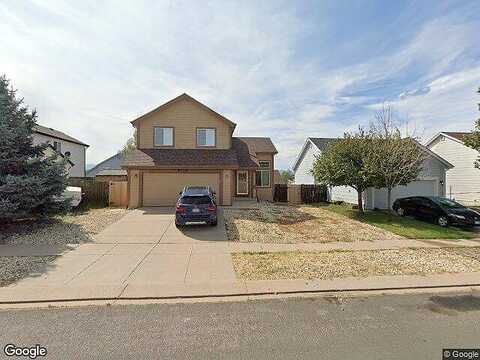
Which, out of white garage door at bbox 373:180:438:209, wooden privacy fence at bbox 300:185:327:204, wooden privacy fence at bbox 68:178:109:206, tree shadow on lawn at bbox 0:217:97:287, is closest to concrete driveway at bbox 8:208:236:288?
tree shadow on lawn at bbox 0:217:97:287

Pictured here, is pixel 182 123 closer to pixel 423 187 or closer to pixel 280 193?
pixel 280 193

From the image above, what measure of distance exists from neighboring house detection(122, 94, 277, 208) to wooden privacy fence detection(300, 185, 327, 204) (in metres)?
5.78

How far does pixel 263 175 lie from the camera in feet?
83.0

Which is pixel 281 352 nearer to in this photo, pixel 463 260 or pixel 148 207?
pixel 463 260

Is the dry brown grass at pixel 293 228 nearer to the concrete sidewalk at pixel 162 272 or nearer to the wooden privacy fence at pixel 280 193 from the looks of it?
the concrete sidewalk at pixel 162 272

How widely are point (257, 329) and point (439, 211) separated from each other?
14064mm

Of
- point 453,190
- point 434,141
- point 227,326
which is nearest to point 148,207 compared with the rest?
point 227,326

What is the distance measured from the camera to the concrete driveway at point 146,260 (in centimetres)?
664

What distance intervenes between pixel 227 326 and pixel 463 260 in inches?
319

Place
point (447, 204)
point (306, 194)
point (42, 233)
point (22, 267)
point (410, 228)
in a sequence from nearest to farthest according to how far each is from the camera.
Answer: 1. point (22, 267)
2. point (42, 233)
3. point (410, 228)
4. point (447, 204)
5. point (306, 194)

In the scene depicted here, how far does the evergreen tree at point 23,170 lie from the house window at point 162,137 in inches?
300

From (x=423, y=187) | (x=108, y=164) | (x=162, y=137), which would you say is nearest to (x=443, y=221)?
(x=423, y=187)

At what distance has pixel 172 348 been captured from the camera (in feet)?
13.0

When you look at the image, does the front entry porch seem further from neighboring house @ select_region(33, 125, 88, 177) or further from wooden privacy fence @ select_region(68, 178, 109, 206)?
neighboring house @ select_region(33, 125, 88, 177)
